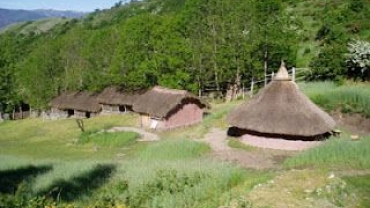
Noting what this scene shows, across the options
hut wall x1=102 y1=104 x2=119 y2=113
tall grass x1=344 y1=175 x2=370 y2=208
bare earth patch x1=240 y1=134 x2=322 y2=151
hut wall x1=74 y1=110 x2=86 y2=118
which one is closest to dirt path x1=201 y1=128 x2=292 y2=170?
bare earth patch x1=240 y1=134 x2=322 y2=151

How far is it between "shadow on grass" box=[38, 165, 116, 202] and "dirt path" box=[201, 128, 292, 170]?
6235 millimetres

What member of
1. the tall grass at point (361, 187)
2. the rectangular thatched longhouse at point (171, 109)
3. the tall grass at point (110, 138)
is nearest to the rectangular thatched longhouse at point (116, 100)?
the rectangular thatched longhouse at point (171, 109)

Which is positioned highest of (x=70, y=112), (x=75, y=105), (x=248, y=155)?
(x=248, y=155)

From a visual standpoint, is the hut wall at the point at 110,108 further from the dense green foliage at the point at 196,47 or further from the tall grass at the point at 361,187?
the tall grass at the point at 361,187

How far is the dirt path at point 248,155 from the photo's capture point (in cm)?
2124

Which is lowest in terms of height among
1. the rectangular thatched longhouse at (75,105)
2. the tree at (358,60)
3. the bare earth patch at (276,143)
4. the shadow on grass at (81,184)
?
the rectangular thatched longhouse at (75,105)

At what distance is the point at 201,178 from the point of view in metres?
13.9

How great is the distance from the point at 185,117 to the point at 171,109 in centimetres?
174

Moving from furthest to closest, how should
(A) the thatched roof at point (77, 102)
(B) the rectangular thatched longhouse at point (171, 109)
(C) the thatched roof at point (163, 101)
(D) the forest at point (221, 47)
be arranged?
(A) the thatched roof at point (77, 102)
(D) the forest at point (221, 47)
(B) the rectangular thatched longhouse at point (171, 109)
(C) the thatched roof at point (163, 101)

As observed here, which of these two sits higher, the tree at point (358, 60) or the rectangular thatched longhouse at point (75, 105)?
the tree at point (358, 60)

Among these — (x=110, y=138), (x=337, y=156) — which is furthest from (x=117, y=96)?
(x=337, y=156)

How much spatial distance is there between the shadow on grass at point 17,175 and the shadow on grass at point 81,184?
1659 mm

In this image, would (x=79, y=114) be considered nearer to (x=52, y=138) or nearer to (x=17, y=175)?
(x=52, y=138)

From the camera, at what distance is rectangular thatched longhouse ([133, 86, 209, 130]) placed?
3762 centimetres
